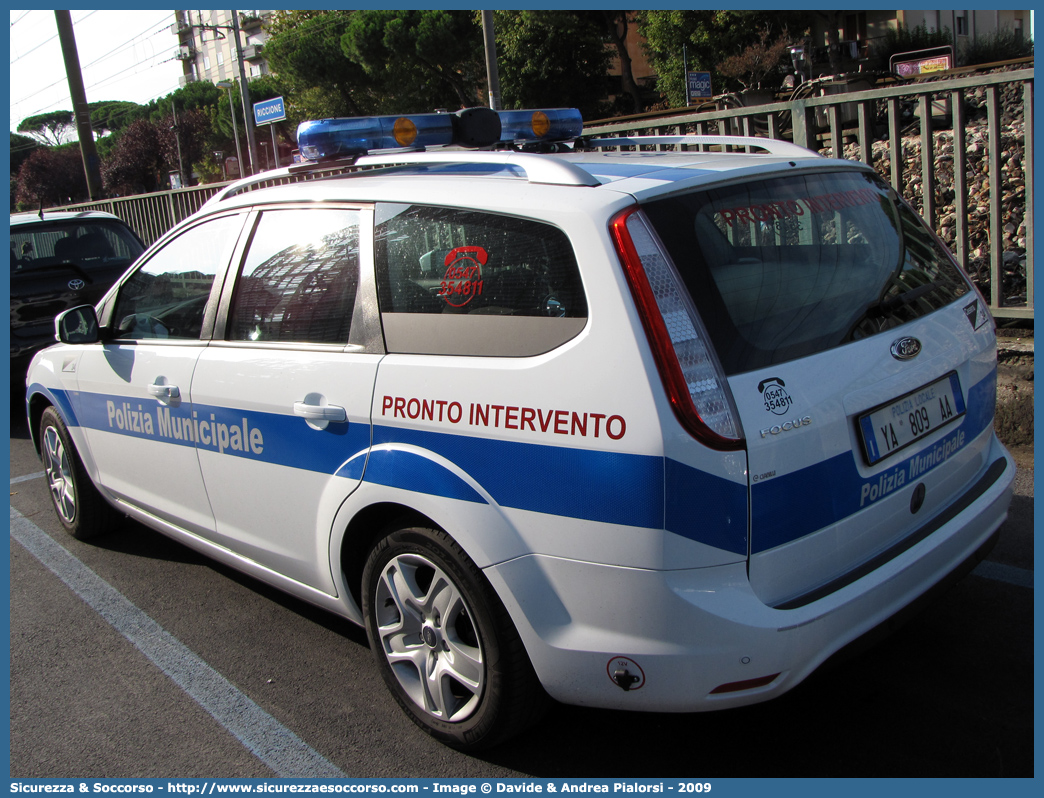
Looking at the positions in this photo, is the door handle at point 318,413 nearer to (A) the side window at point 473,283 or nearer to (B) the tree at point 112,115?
(A) the side window at point 473,283

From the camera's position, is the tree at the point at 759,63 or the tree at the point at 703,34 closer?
the tree at the point at 759,63

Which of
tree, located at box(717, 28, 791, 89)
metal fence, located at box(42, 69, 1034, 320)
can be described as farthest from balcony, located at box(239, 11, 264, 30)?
metal fence, located at box(42, 69, 1034, 320)

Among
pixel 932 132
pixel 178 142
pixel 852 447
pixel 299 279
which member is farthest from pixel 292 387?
pixel 178 142

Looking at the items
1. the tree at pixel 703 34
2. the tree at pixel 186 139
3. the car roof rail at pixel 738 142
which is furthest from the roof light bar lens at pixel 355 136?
the tree at pixel 186 139

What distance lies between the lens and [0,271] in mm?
6578

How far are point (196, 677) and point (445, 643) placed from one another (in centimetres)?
121

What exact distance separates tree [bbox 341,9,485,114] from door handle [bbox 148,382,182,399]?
1764 inches

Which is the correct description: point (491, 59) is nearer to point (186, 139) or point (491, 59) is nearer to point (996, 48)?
point (996, 48)

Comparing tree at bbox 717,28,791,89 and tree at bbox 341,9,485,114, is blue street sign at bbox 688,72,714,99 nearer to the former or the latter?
tree at bbox 717,28,791,89

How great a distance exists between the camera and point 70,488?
454 cm

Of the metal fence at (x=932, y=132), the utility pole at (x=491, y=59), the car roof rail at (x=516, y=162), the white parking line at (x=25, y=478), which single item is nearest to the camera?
the car roof rail at (x=516, y=162)

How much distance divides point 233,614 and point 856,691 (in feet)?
8.05

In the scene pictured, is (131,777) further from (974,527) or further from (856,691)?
(974,527)

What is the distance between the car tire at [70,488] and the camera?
441 cm
